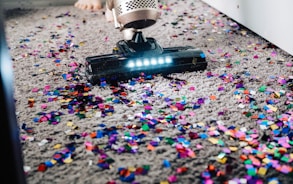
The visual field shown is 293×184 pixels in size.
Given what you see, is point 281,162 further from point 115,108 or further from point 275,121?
point 115,108

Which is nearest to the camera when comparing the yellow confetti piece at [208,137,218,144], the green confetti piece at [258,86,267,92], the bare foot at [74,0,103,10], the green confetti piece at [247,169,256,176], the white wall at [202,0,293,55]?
the green confetti piece at [247,169,256,176]

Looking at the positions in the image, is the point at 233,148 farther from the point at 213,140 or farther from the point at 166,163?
the point at 166,163

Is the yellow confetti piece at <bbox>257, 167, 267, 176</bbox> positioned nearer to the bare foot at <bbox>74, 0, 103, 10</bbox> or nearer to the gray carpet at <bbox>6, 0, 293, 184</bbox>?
the gray carpet at <bbox>6, 0, 293, 184</bbox>

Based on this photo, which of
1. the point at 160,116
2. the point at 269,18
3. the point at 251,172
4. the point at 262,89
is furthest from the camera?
the point at 269,18

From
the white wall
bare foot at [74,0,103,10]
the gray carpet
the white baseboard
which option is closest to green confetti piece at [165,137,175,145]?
the gray carpet

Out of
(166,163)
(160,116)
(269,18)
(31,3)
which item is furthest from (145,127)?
(31,3)

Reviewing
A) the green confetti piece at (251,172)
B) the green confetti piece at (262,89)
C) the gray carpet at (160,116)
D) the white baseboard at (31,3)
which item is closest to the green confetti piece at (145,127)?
the gray carpet at (160,116)
